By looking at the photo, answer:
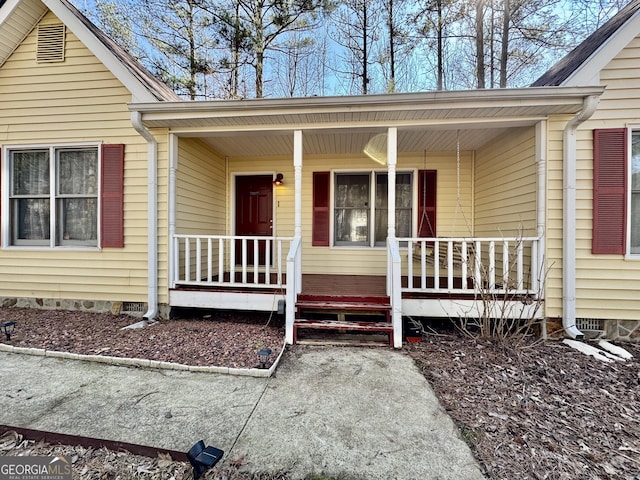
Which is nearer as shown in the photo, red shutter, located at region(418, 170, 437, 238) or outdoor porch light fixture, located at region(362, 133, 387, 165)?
outdoor porch light fixture, located at region(362, 133, 387, 165)

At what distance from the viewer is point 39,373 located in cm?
259

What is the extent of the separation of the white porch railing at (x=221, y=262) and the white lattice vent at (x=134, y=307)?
0.61m

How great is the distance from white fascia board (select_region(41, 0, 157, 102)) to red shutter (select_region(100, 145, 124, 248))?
91 centimetres

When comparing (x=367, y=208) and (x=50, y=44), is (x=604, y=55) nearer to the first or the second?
(x=367, y=208)

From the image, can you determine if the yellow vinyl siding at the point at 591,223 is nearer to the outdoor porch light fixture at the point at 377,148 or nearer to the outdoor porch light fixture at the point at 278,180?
the outdoor porch light fixture at the point at 377,148

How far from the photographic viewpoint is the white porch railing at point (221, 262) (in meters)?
3.91

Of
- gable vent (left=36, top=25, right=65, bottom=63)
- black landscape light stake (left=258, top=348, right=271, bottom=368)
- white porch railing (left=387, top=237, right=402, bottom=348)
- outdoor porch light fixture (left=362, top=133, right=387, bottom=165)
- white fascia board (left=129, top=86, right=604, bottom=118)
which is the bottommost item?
black landscape light stake (left=258, top=348, right=271, bottom=368)

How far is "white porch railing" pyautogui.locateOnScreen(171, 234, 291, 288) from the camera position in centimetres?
391

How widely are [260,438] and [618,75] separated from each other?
5363mm

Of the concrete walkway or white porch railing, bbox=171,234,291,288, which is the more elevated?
white porch railing, bbox=171,234,291,288

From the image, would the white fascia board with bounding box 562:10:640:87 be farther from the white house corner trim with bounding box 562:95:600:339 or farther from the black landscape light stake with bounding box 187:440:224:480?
the black landscape light stake with bounding box 187:440:224:480

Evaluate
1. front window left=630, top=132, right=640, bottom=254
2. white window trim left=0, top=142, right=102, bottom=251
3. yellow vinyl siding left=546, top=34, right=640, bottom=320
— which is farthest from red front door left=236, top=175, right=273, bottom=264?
front window left=630, top=132, right=640, bottom=254

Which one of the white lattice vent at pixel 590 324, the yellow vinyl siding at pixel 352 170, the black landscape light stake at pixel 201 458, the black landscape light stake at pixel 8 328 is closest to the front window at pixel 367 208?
the yellow vinyl siding at pixel 352 170

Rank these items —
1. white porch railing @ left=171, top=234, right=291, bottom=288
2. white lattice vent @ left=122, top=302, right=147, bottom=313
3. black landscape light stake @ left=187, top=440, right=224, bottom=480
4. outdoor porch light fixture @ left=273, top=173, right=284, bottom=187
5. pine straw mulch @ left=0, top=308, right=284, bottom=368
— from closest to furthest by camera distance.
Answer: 1. black landscape light stake @ left=187, top=440, right=224, bottom=480
2. pine straw mulch @ left=0, top=308, right=284, bottom=368
3. white porch railing @ left=171, top=234, right=291, bottom=288
4. white lattice vent @ left=122, top=302, right=147, bottom=313
5. outdoor porch light fixture @ left=273, top=173, right=284, bottom=187
